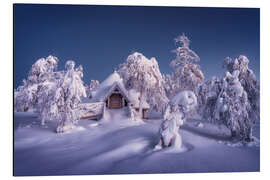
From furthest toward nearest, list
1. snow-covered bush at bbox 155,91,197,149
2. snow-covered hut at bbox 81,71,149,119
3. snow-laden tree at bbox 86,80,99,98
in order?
snow-covered hut at bbox 81,71,149,119, snow-laden tree at bbox 86,80,99,98, snow-covered bush at bbox 155,91,197,149

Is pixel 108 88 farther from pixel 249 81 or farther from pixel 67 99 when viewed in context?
pixel 249 81

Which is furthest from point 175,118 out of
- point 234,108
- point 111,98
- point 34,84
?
point 34,84

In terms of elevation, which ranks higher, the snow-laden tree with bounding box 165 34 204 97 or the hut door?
the snow-laden tree with bounding box 165 34 204 97

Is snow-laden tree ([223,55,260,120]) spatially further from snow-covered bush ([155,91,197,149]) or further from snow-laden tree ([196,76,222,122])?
snow-covered bush ([155,91,197,149])

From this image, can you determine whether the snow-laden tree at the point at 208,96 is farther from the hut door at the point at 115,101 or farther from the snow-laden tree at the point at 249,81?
the hut door at the point at 115,101

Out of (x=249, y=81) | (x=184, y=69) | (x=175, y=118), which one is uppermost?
(x=184, y=69)

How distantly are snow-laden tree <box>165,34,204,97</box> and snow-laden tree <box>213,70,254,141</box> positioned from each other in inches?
32.4

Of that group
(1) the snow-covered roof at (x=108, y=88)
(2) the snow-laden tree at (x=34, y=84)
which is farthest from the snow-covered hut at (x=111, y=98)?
(2) the snow-laden tree at (x=34, y=84)

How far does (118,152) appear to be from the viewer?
472cm

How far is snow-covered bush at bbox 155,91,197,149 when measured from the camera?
469cm

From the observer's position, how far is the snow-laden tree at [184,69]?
213 inches

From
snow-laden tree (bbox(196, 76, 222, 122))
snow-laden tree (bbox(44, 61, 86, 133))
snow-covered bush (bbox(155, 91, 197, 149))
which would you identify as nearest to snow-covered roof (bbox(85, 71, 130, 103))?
snow-laden tree (bbox(44, 61, 86, 133))

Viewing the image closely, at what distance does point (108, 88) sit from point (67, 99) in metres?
1.81

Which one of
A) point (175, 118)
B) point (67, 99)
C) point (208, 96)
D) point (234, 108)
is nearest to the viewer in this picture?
point (175, 118)
